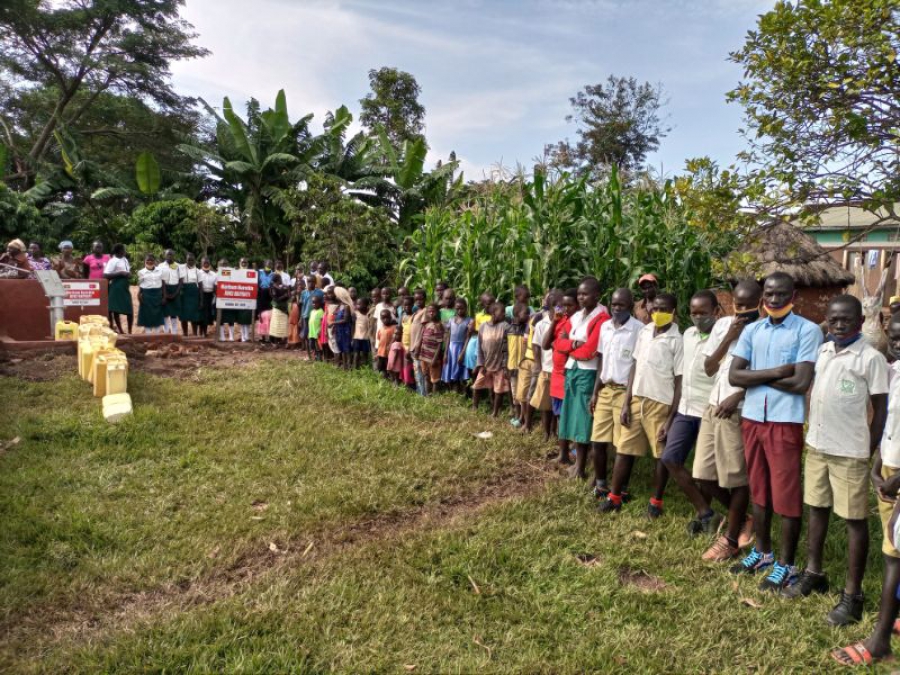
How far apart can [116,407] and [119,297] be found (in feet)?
Answer: 21.1

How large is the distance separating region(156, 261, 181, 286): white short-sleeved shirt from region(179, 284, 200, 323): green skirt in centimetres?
31

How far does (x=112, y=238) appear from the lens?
2002 cm

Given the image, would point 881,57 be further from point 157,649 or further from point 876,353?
point 157,649

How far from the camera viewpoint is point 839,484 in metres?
3.31

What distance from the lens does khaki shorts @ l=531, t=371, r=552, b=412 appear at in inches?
235

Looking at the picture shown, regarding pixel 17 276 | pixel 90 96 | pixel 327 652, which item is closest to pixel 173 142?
pixel 90 96

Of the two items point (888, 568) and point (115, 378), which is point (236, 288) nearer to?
point (115, 378)

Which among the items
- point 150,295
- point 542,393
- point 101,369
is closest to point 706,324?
point 542,393

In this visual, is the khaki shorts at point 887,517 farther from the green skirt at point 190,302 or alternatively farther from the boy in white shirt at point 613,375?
the green skirt at point 190,302

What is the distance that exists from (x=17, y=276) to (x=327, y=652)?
34.9ft

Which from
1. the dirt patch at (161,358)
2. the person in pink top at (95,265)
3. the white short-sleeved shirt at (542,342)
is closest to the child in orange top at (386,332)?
the dirt patch at (161,358)

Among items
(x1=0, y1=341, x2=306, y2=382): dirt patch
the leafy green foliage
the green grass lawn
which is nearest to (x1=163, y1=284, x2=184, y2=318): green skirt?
(x1=0, y1=341, x2=306, y2=382): dirt patch

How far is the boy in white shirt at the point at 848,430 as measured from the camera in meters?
3.24

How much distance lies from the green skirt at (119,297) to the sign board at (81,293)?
0.54 meters
